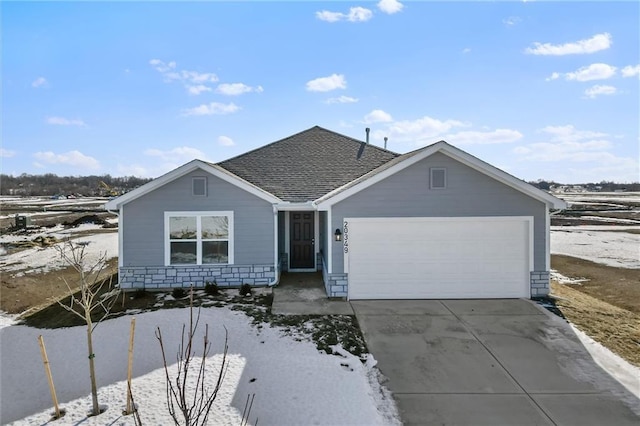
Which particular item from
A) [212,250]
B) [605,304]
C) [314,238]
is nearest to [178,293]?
[212,250]

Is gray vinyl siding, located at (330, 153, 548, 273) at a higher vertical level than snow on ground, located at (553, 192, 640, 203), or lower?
lower

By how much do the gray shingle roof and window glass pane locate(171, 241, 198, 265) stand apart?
3005 millimetres

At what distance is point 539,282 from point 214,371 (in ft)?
27.4

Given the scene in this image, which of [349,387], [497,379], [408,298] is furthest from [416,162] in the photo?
[349,387]

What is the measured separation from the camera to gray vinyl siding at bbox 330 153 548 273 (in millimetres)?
9711

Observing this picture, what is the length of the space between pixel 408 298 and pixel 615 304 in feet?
17.8

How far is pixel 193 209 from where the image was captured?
10.6 metres

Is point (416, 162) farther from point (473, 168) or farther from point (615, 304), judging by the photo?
point (615, 304)

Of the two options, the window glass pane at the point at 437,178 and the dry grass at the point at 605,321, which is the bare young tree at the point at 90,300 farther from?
the dry grass at the point at 605,321

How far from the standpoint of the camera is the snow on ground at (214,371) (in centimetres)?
478

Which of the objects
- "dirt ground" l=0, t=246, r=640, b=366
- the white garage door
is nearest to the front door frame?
the white garage door

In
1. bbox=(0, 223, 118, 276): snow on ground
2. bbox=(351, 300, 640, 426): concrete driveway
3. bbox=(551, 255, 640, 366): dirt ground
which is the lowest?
bbox=(351, 300, 640, 426): concrete driveway

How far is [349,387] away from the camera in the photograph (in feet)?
17.6

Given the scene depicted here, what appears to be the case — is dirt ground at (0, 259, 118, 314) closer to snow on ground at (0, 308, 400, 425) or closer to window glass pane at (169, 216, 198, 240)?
snow on ground at (0, 308, 400, 425)
